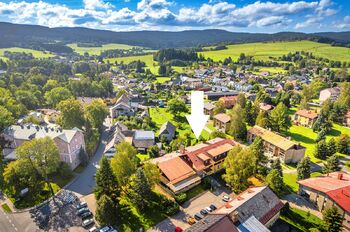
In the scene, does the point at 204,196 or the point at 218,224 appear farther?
the point at 204,196

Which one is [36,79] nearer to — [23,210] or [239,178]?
[23,210]

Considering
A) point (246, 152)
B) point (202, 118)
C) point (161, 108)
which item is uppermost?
point (202, 118)

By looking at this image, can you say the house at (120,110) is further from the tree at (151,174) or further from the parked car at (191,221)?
the parked car at (191,221)

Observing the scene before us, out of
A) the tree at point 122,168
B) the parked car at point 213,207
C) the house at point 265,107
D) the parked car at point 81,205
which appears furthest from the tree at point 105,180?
the house at point 265,107

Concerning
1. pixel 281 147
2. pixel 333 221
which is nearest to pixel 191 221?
pixel 333 221

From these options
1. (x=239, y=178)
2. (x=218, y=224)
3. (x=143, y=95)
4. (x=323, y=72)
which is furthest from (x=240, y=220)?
(x=323, y=72)

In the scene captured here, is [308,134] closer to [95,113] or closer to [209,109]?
[209,109]
